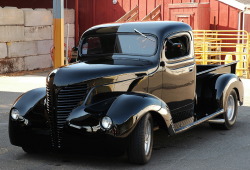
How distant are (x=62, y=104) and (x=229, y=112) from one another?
4007 mm

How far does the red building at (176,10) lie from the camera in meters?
23.4

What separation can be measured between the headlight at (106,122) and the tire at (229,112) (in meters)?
3.41

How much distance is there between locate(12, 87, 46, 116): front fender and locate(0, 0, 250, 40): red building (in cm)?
1610

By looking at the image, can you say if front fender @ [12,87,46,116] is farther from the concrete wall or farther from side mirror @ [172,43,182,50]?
the concrete wall

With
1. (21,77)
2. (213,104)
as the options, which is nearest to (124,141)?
(213,104)

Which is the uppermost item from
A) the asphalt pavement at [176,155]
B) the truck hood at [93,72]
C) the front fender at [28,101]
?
the truck hood at [93,72]

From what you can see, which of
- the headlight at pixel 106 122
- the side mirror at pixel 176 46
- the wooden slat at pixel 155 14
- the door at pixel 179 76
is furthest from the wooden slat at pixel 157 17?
the headlight at pixel 106 122

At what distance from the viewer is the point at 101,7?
86.3 feet

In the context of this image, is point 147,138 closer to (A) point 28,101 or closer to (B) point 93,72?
(B) point 93,72

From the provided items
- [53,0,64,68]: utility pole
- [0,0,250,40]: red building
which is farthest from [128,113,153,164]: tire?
[0,0,250,40]: red building

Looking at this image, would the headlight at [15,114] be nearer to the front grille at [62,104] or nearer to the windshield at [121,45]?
the front grille at [62,104]

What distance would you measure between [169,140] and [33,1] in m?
17.7

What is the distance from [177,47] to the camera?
8.51 meters

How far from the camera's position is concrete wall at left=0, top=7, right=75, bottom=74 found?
1984 centimetres
